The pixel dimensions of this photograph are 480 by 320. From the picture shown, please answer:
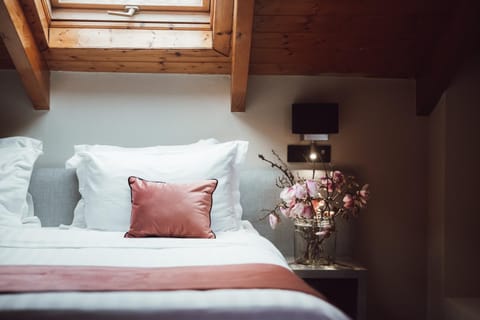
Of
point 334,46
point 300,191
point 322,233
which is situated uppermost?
point 334,46

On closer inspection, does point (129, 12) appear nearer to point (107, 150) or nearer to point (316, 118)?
point (107, 150)

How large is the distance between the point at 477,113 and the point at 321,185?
1047mm

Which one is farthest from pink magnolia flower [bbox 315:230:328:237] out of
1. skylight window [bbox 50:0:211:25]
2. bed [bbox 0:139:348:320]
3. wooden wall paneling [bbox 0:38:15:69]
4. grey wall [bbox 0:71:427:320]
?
wooden wall paneling [bbox 0:38:15:69]

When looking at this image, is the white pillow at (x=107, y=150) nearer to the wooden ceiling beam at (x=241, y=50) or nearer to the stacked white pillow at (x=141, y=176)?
the stacked white pillow at (x=141, y=176)

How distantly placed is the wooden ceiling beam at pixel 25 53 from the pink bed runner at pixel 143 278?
1498 millimetres

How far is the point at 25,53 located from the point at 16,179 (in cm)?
69

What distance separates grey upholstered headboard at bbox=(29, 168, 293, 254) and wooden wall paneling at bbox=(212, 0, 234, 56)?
0.75 m

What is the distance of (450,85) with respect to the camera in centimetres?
311

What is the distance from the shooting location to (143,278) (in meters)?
1.64

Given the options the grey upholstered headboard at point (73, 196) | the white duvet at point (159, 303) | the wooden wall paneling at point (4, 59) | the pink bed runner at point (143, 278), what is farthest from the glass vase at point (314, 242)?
the wooden wall paneling at point (4, 59)

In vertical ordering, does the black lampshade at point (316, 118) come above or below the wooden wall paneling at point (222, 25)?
below

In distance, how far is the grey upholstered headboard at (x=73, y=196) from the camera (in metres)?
3.05

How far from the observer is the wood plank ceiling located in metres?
2.78

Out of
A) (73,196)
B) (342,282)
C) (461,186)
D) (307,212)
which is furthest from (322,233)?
(73,196)
